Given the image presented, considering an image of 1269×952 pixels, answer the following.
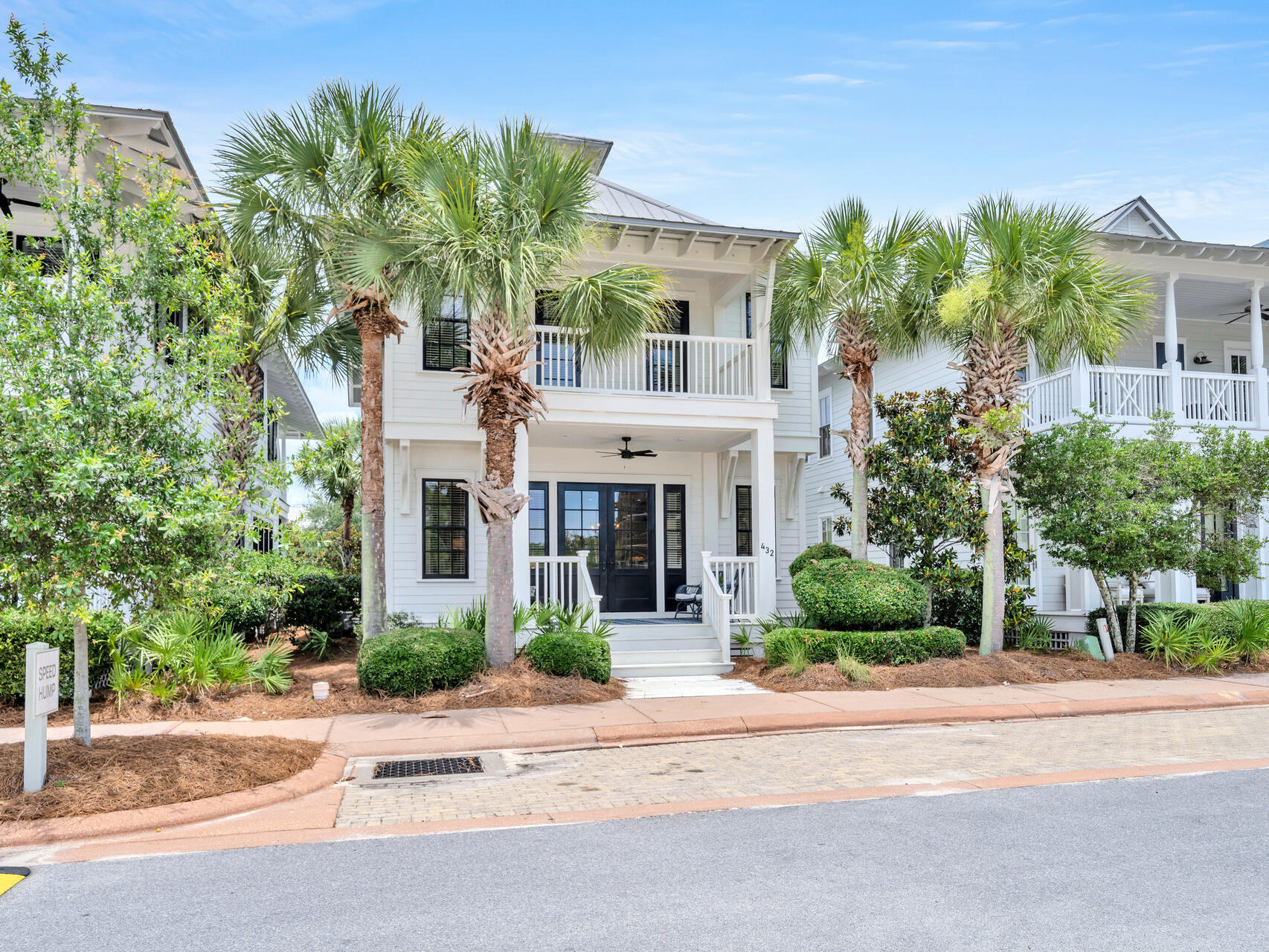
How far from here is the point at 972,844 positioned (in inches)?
205

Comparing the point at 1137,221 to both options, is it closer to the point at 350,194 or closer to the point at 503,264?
the point at 503,264

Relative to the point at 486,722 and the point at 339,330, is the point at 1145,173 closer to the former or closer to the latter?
the point at 339,330

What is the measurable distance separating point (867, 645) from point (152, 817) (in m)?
8.64

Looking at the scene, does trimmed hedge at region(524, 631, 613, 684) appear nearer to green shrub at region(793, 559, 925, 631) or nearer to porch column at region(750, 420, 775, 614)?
green shrub at region(793, 559, 925, 631)

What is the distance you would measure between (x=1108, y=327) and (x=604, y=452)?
26.3 ft

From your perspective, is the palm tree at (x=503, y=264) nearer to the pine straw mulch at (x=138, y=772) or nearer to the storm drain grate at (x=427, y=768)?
the storm drain grate at (x=427, y=768)

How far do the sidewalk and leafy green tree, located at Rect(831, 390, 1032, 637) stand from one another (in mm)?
2203

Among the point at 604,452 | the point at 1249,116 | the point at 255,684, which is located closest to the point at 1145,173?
the point at 1249,116

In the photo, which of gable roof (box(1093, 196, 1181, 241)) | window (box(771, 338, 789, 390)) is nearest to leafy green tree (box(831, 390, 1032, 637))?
window (box(771, 338, 789, 390))

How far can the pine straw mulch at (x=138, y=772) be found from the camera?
586cm

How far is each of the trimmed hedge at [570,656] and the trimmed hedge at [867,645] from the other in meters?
2.59

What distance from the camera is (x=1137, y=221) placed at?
18.7m

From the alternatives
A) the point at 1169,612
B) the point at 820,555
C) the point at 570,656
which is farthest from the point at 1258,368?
the point at 570,656

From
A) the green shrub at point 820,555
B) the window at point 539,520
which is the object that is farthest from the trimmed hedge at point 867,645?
the window at point 539,520
